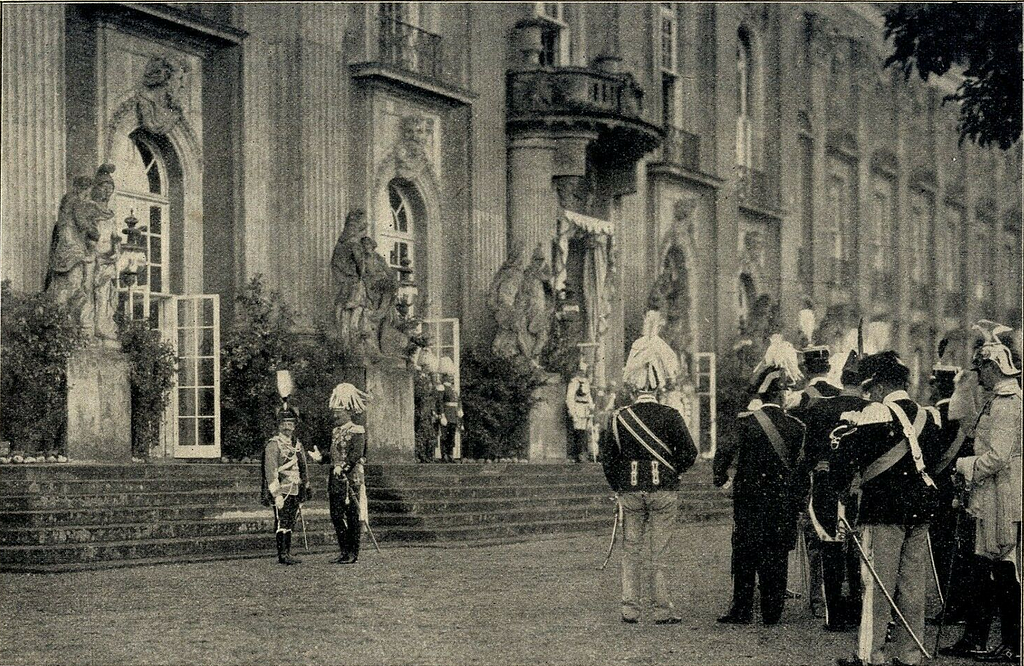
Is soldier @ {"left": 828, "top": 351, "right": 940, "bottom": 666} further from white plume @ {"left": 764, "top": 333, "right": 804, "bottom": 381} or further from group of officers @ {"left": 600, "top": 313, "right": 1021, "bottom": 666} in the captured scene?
white plume @ {"left": 764, "top": 333, "right": 804, "bottom": 381}

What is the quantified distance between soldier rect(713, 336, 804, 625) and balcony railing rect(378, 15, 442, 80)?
568 inches

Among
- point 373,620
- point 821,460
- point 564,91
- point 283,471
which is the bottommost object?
point 373,620

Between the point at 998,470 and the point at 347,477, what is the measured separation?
7441mm

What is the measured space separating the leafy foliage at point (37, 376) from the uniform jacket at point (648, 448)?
24.2 feet

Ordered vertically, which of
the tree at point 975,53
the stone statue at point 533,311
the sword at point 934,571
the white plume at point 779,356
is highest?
the tree at point 975,53

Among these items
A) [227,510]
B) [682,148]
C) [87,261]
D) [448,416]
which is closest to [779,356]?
[227,510]

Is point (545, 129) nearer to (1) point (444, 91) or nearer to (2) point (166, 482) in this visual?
(1) point (444, 91)

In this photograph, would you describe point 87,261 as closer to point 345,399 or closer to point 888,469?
point 345,399

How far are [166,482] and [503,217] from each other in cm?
1251

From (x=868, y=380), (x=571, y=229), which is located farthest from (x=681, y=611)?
(x=571, y=229)

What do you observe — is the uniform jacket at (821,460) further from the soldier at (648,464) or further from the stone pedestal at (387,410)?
the stone pedestal at (387,410)

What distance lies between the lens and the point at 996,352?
8.25 metres

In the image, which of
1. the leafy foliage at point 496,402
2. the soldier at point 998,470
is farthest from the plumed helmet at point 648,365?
the leafy foliage at point 496,402

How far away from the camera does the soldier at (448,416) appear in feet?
73.5
